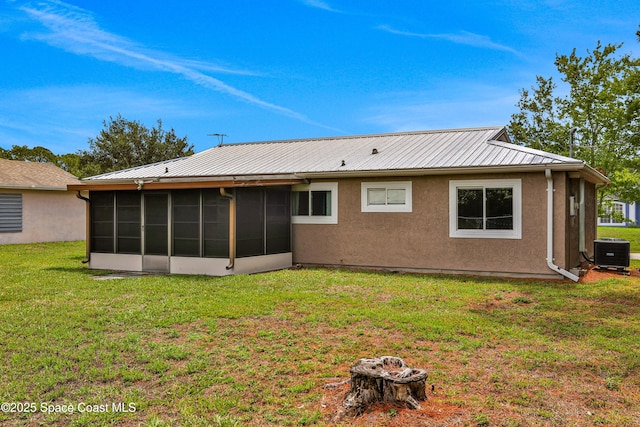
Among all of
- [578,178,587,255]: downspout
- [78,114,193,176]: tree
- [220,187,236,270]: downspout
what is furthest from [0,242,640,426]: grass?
[78,114,193,176]: tree

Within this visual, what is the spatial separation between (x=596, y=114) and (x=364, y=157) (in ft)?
56.1

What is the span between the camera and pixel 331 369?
4449 millimetres

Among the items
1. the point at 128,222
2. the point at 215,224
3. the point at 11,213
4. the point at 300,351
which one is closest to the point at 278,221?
the point at 215,224

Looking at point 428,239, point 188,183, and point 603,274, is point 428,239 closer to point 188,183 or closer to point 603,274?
point 603,274

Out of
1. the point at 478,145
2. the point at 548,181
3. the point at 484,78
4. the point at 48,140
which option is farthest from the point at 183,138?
the point at 548,181

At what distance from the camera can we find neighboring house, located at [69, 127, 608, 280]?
34.3ft

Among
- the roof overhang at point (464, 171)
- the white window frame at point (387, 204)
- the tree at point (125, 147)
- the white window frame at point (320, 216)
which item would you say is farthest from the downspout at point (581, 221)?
the tree at point (125, 147)

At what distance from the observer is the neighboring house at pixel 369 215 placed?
10.5 m

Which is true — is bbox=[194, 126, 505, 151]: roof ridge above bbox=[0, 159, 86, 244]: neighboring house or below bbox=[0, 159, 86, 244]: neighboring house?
above

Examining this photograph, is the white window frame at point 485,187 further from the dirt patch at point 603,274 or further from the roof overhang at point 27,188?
the roof overhang at point 27,188

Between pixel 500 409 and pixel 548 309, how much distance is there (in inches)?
171

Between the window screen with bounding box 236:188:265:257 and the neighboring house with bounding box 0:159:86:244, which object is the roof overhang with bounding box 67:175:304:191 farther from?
the neighboring house with bounding box 0:159:86:244

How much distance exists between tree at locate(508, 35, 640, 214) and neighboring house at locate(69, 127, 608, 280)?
33.5ft

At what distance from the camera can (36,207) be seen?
819 inches
